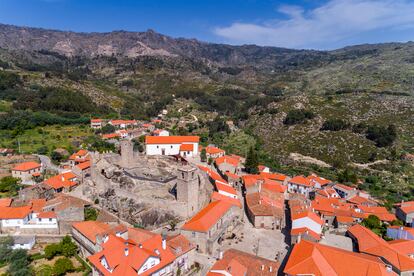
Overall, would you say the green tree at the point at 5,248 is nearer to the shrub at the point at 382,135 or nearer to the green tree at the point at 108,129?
the green tree at the point at 108,129

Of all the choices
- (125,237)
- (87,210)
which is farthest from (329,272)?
(87,210)

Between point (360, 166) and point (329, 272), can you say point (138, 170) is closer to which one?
point (329, 272)

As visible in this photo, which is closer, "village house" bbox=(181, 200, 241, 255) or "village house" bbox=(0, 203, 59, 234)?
"village house" bbox=(181, 200, 241, 255)

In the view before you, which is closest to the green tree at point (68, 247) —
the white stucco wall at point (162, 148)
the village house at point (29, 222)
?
the village house at point (29, 222)

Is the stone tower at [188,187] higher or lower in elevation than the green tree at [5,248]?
higher

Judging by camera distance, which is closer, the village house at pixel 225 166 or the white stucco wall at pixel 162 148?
the village house at pixel 225 166

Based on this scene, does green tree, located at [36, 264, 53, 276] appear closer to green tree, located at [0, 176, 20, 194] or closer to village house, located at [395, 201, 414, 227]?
green tree, located at [0, 176, 20, 194]

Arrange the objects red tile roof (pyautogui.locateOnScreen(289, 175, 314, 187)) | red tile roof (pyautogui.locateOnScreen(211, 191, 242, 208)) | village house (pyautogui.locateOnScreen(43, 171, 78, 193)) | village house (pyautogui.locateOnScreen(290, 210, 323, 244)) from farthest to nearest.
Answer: red tile roof (pyautogui.locateOnScreen(289, 175, 314, 187)) → village house (pyautogui.locateOnScreen(43, 171, 78, 193)) → red tile roof (pyautogui.locateOnScreen(211, 191, 242, 208)) → village house (pyautogui.locateOnScreen(290, 210, 323, 244))

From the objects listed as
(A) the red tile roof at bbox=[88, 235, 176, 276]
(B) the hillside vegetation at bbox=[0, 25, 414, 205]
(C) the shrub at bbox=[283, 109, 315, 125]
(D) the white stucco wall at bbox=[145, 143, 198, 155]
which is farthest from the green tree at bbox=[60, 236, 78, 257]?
(C) the shrub at bbox=[283, 109, 315, 125]
